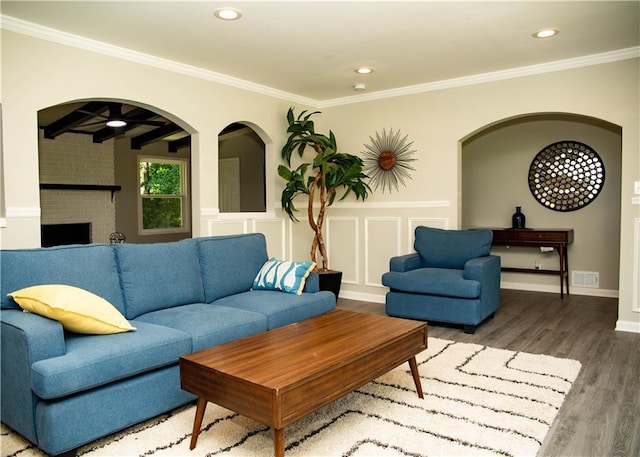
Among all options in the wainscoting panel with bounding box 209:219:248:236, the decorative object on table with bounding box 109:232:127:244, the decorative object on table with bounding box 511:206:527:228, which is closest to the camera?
the wainscoting panel with bounding box 209:219:248:236

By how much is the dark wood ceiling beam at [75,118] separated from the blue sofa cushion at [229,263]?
9.94 feet

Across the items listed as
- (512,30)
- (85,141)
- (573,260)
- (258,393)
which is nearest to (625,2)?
(512,30)

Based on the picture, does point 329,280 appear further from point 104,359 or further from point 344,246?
point 104,359

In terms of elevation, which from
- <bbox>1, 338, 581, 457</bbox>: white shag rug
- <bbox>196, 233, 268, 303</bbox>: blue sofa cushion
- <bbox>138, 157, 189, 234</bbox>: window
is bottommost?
<bbox>1, 338, 581, 457</bbox>: white shag rug

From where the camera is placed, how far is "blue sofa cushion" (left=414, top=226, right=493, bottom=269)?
471cm

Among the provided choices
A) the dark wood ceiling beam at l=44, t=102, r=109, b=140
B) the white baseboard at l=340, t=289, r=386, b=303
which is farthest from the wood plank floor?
the dark wood ceiling beam at l=44, t=102, r=109, b=140

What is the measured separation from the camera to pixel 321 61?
14.4 feet

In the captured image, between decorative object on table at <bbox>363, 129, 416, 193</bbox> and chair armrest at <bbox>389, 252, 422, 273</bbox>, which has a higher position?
decorative object on table at <bbox>363, 129, 416, 193</bbox>

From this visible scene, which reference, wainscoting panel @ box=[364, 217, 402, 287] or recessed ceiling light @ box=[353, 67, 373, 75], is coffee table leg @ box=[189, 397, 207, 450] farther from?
wainscoting panel @ box=[364, 217, 402, 287]

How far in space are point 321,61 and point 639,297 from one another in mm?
3475

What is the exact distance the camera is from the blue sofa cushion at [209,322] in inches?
108

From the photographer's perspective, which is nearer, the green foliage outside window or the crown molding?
the crown molding

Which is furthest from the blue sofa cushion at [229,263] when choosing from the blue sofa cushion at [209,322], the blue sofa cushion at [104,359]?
the blue sofa cushion at [104,359]

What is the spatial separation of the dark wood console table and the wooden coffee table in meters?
3.58
